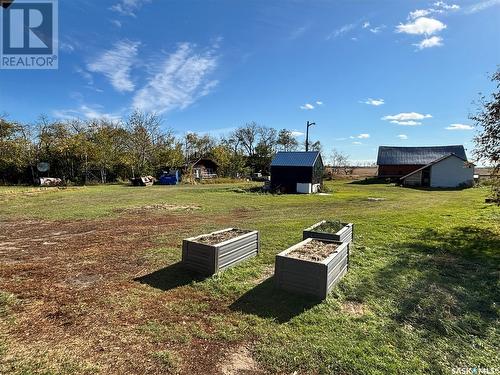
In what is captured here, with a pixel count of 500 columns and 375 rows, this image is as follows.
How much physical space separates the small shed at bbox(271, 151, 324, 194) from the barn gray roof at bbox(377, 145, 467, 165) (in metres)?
22.7

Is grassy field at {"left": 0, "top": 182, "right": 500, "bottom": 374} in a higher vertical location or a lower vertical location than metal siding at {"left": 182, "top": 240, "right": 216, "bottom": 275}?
lower

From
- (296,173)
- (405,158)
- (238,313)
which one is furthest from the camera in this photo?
(405,158)

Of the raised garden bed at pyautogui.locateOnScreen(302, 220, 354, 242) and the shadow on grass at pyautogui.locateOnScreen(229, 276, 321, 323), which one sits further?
the raised garden bed at pyautogui.locateOnScreen(302, 220, 354, 242)

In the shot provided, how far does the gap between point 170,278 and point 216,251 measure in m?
0.81

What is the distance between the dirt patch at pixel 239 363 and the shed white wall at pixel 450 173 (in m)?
34.3

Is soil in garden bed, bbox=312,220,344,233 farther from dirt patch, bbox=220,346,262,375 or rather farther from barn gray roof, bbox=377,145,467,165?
barn gray roof, bbox=377,145,467,165

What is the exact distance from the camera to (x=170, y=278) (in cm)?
452

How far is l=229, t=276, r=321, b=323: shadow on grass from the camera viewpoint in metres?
3.46

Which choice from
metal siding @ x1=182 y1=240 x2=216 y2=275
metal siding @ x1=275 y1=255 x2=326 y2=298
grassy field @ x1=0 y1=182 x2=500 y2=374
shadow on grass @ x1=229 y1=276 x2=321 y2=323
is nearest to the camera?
grassy field @ x1=0 y1=182 x2=500 y2=374

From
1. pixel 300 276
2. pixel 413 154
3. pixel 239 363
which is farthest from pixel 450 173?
pixel 239 363

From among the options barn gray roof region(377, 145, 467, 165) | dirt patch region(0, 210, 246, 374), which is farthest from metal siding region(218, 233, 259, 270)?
barn gray roof region(377, 145, 467, 165)

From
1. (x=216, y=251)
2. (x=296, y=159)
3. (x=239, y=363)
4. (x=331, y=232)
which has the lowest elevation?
(x=239, y=363)

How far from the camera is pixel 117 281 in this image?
4.36 m

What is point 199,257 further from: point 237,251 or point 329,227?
point 329,227
